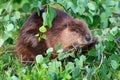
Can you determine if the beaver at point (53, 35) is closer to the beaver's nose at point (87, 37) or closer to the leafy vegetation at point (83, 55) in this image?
the beaver's nose at point (87, 37)

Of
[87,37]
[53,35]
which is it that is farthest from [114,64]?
[53,35]

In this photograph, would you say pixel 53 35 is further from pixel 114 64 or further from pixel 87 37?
pixel 114 64

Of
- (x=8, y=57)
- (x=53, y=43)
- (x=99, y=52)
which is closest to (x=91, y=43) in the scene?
(x=53, y=43)

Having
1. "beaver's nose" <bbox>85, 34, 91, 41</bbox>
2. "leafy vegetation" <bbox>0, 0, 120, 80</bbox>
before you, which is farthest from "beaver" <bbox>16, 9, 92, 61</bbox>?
"leafy vegetation" <bbox>0, 0, 120, 80</bbox>

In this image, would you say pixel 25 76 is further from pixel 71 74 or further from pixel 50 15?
pixel 50 15

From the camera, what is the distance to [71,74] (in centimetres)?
341

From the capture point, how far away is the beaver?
3.99m

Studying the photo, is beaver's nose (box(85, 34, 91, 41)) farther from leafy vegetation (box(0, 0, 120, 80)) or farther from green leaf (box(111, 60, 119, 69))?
green leaf (box(111, 60, 119, 69))

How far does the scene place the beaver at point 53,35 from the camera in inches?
157

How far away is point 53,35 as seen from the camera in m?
4.23

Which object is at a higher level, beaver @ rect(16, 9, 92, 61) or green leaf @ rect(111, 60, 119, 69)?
green leaf @ rect(111, 60, 119, 69)

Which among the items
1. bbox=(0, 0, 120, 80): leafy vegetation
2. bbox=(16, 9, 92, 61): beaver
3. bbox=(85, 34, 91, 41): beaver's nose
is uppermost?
bbox=(0, 0, 120, 80): leafy vegetation

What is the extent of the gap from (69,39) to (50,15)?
896 mm

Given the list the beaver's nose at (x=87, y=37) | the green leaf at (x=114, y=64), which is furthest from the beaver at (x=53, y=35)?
the green leaf at (x=114, y=64)
